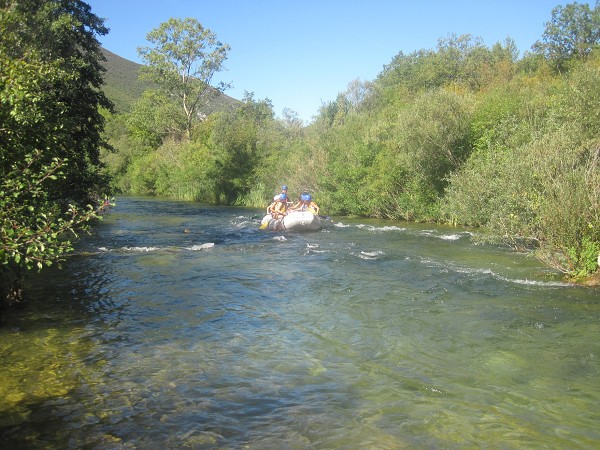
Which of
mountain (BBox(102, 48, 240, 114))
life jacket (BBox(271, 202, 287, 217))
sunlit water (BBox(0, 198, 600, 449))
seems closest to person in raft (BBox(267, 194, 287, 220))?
life jacket (BBox(271, 202, 287, 217))

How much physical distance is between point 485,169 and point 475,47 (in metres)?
43.7

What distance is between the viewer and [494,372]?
6.62m

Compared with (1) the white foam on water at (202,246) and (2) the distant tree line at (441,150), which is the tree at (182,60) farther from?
(1) the white foam on water at (202,246)

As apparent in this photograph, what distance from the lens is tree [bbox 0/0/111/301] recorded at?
5.97m

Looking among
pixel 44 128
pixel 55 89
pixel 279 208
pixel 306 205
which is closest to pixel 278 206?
pixel 279 208

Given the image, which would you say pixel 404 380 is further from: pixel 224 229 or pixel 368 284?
pixel 224 229

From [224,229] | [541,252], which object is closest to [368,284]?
[541,252]

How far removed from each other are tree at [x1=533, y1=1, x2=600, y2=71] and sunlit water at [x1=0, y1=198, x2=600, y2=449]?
44.2m

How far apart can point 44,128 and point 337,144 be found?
25.5 meters

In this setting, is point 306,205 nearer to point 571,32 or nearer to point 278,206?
point 278,206

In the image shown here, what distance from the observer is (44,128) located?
7.52 meters

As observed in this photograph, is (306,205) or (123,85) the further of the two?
(123,85)

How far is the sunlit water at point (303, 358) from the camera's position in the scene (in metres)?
5.13

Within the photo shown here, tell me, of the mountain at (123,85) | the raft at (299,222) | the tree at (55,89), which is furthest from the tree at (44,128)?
the mountain at (123,85)
